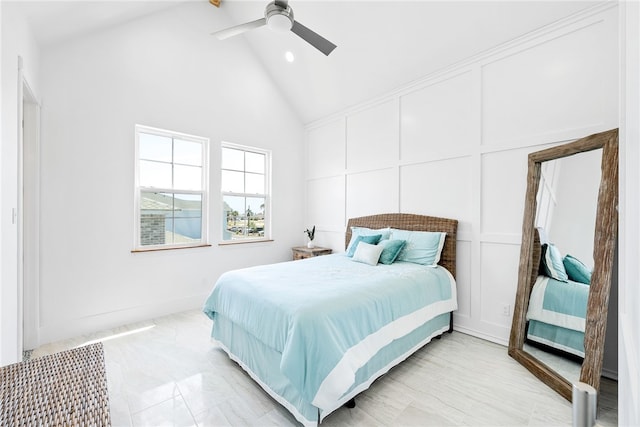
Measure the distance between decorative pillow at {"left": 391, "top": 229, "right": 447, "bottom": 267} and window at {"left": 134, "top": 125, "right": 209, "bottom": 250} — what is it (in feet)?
8.96

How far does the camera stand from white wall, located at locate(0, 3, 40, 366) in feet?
5.57

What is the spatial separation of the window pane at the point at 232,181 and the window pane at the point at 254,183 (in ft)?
0.35

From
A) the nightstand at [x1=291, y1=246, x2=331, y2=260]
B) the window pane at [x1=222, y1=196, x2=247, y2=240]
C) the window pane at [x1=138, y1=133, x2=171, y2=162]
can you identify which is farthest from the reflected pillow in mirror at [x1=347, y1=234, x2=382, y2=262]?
the window pane at [x1=138, y1=133, x2=171, y2=162]

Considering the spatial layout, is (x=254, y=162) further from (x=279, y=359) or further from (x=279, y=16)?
→ (x=279, y=359)

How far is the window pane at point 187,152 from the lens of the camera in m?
3.80

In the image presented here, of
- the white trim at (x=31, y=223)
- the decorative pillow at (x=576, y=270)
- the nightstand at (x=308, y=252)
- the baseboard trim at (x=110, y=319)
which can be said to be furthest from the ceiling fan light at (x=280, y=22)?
the baseboard trim at (x=110, y=319)

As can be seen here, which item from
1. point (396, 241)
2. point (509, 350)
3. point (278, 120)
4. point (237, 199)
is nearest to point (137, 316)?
point (237, 199)

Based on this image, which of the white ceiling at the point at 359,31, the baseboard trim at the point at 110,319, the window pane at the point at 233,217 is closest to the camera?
the white ceiling at the point at 359,31

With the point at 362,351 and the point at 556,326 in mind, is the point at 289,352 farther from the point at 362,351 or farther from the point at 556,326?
the point at 556,326

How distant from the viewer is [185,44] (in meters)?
3.77

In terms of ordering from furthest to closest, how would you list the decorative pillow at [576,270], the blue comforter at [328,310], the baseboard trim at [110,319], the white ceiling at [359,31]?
the baseboard trim at [110,319] < the white ceiling at [359,31] < the decorative pillow at [576,270] < the blue comforter at [328,310]

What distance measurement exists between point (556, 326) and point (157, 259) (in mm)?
4093

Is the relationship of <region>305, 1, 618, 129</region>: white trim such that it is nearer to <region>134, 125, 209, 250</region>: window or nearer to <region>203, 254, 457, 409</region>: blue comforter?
<region>203, 254, 457, 409</region>: blue comforter

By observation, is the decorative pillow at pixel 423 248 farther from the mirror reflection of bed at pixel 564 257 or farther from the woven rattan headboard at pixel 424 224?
the mirror reflection of bed at pixel 564 257
